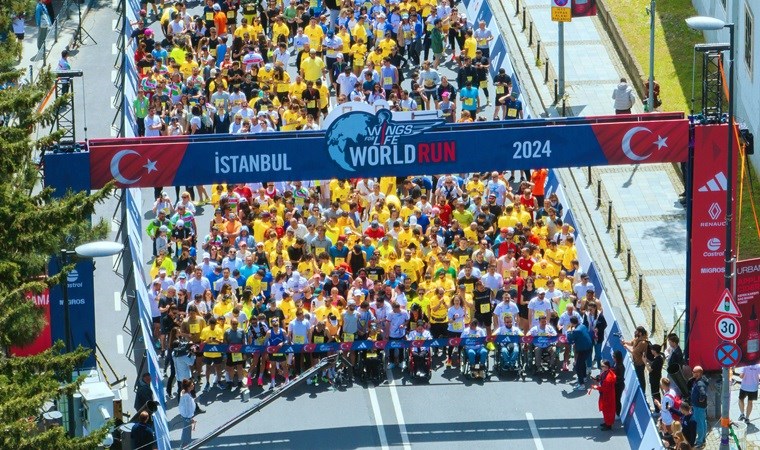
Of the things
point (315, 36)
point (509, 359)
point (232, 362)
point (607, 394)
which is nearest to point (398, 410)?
point (509, 359)

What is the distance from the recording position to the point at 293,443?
104ft

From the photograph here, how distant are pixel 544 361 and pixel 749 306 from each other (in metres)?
3.97

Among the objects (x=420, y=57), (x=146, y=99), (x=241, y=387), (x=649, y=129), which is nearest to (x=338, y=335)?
(x=241, y=387)

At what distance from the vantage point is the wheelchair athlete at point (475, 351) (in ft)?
109

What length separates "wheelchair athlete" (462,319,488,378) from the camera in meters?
33.2

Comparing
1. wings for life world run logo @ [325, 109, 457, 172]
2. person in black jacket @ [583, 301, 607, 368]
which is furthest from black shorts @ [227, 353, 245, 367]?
person in black jacket @ [583, 301, 607, 368]

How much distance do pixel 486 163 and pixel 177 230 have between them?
7.52 meters

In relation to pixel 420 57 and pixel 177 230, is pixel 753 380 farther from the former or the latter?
pixel 420 57

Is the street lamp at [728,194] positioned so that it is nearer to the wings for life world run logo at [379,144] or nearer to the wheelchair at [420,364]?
the wings for life world run logo at [379,144]

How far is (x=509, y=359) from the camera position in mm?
33406

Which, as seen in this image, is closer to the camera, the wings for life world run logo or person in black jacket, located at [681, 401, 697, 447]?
person in black jacket, located at [681, 401, 697, 447]

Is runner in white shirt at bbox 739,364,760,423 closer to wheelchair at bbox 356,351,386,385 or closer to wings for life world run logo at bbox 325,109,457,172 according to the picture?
wings for life world run logo at bbox 325,109,457,172

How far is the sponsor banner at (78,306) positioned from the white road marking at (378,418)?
5.06 metres

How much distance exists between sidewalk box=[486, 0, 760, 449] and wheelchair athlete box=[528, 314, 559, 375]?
276cm
